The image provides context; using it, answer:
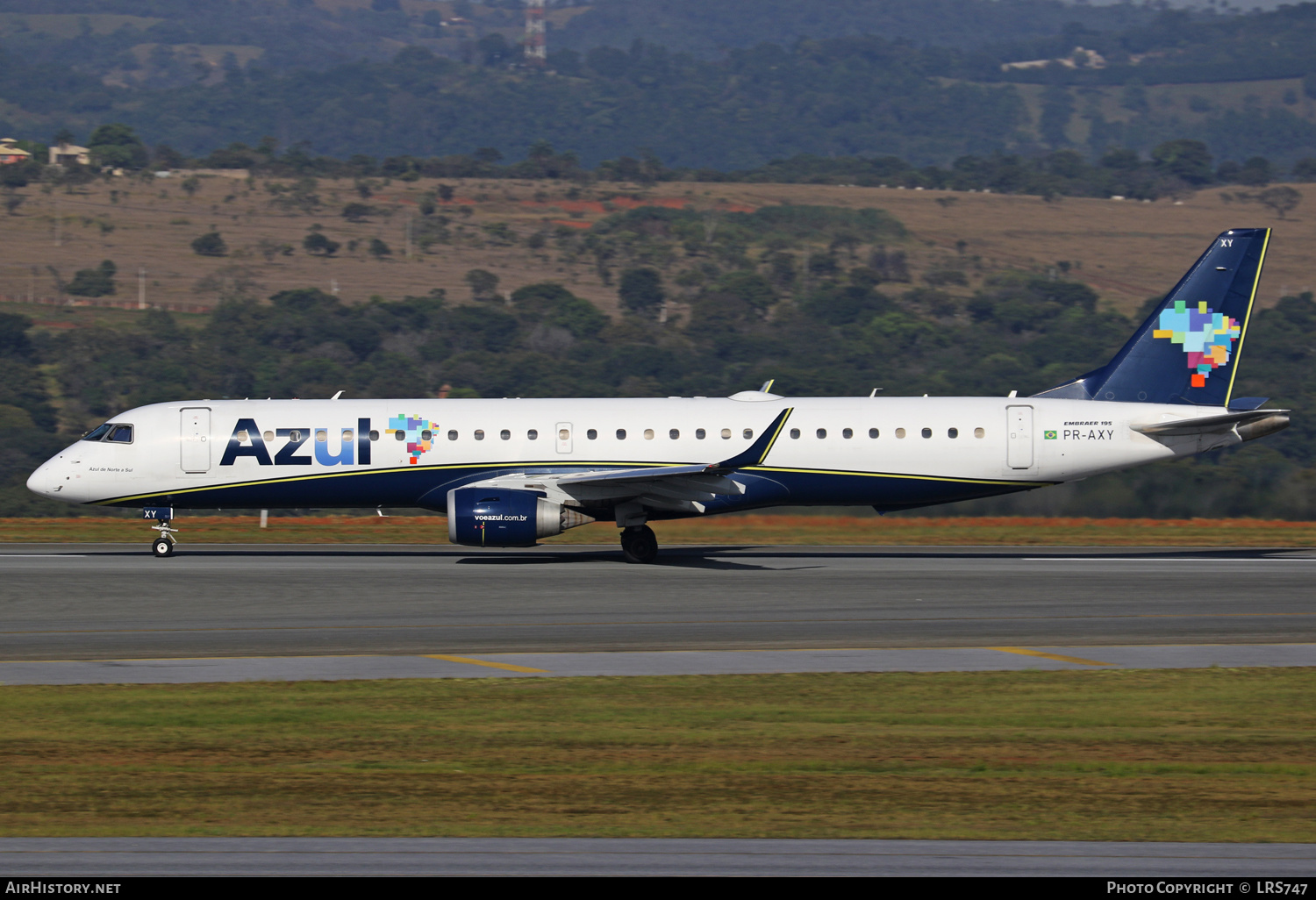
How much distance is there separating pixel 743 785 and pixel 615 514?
20.4 m

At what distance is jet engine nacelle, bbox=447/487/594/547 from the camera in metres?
32.4

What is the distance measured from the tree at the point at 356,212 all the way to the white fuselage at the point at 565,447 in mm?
163578

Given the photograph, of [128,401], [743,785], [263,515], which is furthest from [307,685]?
[128,401]

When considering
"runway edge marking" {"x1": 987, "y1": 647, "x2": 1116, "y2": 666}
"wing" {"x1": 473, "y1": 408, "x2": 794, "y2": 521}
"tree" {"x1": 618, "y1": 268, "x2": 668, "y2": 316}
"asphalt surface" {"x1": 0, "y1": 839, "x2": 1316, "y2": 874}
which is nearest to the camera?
"asphalt surface" {"x1": 0, "y1": 839, "x2": 1316, "y2": 874}

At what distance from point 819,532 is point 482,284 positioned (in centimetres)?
12457

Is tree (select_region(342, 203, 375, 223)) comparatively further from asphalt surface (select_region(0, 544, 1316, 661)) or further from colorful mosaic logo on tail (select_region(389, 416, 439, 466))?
colorful mosaic logo on tail (select_region(389, 416, 439, 466))

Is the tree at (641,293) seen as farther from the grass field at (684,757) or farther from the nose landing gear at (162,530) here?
the grass field at (684,757)

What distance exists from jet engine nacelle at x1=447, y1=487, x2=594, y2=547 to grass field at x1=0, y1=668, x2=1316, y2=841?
13.1 meters

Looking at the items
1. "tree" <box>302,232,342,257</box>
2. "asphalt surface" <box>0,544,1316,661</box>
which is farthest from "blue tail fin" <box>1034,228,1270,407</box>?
"tree" <box>302,232,342,257</box>

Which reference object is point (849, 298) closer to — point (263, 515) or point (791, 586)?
point (263, 515)

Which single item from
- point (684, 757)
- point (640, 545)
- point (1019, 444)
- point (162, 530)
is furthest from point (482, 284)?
point (684, 757)

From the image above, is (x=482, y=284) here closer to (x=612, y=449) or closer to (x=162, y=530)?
(x=162, y=530)

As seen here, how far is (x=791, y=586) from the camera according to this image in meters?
29.5
